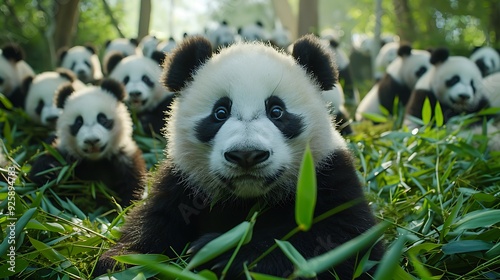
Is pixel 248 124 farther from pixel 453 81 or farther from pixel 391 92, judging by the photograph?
pixel 391 92

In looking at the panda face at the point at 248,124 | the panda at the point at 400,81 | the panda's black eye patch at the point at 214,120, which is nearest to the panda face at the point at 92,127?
the panda face at the point at 248,124

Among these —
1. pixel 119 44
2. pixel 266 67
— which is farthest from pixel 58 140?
pixel 119 44

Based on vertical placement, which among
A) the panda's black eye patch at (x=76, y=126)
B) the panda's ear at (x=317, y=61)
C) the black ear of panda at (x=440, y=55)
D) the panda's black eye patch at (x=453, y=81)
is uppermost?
the panda's ear at (x=317, y=61)

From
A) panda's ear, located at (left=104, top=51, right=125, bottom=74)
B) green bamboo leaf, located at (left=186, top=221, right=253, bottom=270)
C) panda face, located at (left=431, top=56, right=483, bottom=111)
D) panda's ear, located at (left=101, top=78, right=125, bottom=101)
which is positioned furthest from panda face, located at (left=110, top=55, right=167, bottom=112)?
green bamboo leaf, located at (left=186, top=221, right=253, bottom=270)

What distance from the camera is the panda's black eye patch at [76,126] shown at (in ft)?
15.4

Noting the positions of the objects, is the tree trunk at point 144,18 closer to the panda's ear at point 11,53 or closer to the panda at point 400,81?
the panda's ear at point 11,53

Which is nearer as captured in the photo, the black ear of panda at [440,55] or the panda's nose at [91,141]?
the panda's nose at [91,141]

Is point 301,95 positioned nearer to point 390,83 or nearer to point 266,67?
point 266,67

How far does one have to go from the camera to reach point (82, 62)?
870 centimetres

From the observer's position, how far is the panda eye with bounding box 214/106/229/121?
2613 mm

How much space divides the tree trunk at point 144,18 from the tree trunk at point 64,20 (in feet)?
4.05

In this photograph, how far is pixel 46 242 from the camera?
298 centimetres

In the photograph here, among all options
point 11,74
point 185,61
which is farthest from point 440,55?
point 11,74

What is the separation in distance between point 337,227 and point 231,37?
962 cm
